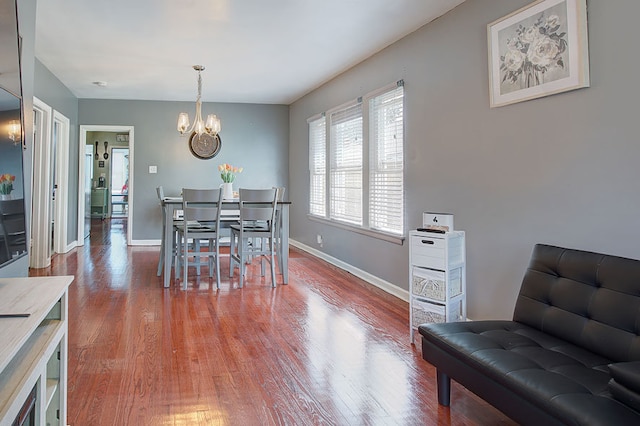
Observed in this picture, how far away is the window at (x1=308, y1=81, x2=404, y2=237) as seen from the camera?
394 cm

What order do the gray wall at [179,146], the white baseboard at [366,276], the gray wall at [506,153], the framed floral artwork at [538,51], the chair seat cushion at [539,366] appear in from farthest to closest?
1. the gray wall at [179,146]
2. the white baseboard at [366,276]
3. the framed floral artwork at [538,51]
4. the gray wall at [506,153]
5. the chair seat cushion at [539,366]

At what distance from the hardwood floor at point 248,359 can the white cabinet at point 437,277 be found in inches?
10.4

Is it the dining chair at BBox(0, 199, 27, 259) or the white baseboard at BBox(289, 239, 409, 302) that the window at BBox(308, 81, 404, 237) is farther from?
the dining chair at BBox(0, 199, 27, 259)

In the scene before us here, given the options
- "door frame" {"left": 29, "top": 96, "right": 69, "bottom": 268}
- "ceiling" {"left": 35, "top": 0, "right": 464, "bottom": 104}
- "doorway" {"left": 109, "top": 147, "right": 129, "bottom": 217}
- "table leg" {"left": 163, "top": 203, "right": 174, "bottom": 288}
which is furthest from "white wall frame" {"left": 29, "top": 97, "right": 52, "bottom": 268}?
"doorway" {"left": 109, "top": 147, "right": 129, "bottom": 217}

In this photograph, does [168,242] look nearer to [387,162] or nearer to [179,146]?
[387,162]

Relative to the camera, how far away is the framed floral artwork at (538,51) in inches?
85.0

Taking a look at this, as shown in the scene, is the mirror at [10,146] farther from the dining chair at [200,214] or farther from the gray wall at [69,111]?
the gray wall at [69,111]

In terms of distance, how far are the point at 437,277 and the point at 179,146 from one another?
5.54m

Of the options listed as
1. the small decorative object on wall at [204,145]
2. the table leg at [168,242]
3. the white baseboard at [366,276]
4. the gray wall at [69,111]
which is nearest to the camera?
the white baseboard at [366,276]

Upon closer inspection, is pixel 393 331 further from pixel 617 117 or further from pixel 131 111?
pixel 131 111

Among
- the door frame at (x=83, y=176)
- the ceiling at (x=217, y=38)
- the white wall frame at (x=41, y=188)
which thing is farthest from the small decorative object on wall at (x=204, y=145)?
the white wall frame at (x=41, y=188)

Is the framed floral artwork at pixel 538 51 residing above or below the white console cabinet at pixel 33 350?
above

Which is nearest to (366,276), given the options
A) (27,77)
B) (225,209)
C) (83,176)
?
(225,209)

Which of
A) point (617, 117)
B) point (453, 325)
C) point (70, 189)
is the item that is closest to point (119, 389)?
point (453, 325)
